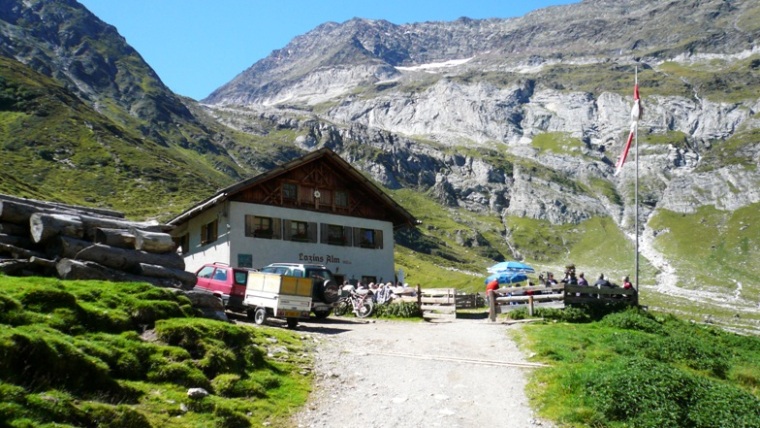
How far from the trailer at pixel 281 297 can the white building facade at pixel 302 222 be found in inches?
549

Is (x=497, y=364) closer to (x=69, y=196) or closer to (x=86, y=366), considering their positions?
(x=86, y=366)

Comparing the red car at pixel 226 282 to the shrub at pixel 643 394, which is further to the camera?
the red car at pixel 226 282

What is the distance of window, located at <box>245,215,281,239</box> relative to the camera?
3925 cm

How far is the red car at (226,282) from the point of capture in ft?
87.8

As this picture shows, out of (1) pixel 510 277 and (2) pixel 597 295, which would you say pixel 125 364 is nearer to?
(2) pixel 597 295

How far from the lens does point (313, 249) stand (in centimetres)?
4184

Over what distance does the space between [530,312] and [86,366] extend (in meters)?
20.6

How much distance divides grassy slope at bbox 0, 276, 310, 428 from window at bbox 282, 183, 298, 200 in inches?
1004

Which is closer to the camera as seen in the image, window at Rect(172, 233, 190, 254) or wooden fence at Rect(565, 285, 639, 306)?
wooden fence at Rect(565, 285, 639, 306)

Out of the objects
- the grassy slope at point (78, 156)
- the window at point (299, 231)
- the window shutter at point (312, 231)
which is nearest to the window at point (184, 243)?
the window at point (299, 231)

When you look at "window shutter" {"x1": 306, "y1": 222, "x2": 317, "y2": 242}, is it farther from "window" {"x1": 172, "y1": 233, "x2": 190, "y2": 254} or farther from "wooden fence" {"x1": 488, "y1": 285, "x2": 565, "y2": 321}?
"wooden fence" {"x1": 488, "y1": 285, "x2": 565, "y2": 321}

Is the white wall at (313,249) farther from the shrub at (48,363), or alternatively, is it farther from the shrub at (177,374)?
the shrub at (48,363)

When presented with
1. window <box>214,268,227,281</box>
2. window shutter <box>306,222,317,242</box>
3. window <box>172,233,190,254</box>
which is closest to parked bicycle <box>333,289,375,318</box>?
window <box>214,268,227,281</box>

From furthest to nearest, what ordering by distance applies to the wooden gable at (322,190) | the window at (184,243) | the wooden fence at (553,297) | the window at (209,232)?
the window at (184,243) < the window at (209,232) < the wooden gable at (322,190) < the wooden fence at (553,297)
